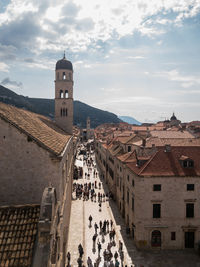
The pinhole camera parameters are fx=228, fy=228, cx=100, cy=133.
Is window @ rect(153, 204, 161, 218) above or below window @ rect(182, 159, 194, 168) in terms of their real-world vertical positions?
below

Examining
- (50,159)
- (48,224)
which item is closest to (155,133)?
(50,159)

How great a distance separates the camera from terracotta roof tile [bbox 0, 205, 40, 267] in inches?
317

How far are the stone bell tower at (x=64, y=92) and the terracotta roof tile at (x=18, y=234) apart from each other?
32.1m

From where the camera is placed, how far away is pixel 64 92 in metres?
41.2

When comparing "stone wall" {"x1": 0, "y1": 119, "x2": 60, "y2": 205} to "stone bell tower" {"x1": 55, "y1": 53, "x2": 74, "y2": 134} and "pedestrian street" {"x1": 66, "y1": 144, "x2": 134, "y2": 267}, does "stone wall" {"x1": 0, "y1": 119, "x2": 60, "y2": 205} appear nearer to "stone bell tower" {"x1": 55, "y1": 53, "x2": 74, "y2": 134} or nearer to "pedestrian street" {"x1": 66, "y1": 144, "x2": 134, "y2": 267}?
"pedestrian street" {"x1": 66, "y1": 144, "x2": 134, "y2": 267}

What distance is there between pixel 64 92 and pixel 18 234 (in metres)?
34.4

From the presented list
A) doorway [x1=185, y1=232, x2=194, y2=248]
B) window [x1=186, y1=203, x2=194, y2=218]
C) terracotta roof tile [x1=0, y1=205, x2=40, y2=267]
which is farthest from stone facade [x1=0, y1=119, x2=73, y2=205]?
doorway [x1=185, y1=232, x2=194, y2=248]

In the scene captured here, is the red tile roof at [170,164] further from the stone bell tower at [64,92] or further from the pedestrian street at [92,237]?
the stone bell tower at [64,92]

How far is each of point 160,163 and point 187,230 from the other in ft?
→ 25.3

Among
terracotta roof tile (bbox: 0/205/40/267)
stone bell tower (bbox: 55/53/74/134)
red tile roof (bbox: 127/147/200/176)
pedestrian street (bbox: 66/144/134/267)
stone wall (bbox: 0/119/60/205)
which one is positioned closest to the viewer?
terracotta roof tile (bbox: 0/205/40/267)

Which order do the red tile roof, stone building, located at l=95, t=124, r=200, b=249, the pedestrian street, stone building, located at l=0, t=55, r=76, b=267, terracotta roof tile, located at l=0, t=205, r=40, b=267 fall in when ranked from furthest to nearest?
1. the red tile roof
2. stone building, located at l=95, t=124, r=200, b=249
3. the pedestrian street
4. stone building, located at l=0, t=55, r=76, b=267
5. terracotta roof tile, located at l=0, t=205, r=40, b=267

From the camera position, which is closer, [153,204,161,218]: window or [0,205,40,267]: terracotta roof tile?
[0,205,40,267]: terracotta roof tile

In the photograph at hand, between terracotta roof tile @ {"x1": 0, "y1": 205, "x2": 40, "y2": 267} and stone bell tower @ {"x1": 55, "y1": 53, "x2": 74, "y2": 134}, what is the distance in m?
32.1

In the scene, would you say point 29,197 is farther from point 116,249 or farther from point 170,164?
point 170,164
